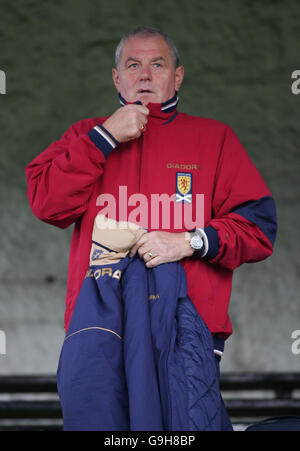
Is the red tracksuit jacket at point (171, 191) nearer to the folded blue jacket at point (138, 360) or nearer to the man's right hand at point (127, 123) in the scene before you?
the man's right hand at point (127, 123)

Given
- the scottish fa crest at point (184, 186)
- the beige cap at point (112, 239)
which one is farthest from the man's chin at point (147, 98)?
the beige cap at point (112, 239)

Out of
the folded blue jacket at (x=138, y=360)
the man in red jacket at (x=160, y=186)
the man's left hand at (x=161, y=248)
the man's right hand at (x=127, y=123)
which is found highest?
the man's right hand at (x=127, y=123)

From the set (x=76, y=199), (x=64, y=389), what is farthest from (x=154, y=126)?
(x=64, y=389)

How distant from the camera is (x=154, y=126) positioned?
→ 5.77 feet

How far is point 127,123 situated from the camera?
158 cm

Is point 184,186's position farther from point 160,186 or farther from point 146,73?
point 146,73

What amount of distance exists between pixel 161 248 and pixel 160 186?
7.5 inches

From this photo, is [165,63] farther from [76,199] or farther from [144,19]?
[144,19]

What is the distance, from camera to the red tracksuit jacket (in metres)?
1.57

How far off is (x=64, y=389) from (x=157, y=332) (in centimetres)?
24

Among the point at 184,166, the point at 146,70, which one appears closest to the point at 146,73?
the point at 146,70

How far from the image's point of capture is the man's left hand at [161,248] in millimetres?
1548

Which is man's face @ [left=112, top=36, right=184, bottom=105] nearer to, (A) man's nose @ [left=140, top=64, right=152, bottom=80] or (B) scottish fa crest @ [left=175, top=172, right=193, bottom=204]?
(A) man's nose @ [left=140, top=64, right=152, bottom=80]

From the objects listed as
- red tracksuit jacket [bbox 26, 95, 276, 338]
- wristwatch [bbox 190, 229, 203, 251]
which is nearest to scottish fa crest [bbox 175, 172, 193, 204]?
red tracksuit jacket [bbox 26, 95, 276, 338]
